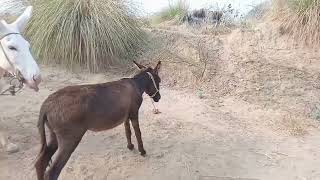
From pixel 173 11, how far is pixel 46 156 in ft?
17.9

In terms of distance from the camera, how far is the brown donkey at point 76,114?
12.3 feet

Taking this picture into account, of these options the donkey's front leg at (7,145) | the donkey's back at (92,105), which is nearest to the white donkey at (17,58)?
the donkey's back at (92,105)

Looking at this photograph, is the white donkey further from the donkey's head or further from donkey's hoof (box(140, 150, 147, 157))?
donkey's hoof (box(140, 150, 147, 157))

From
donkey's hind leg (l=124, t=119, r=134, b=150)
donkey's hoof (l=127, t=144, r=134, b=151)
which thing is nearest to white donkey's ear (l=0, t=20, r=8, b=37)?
donkey's hind leg (l=124, t=119, r=134, b=150)

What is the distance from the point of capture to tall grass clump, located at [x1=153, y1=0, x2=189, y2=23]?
344 inches

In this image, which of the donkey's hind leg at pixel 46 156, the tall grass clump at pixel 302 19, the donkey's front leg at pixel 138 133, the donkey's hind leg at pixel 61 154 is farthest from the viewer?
the tall grass clump at pixel 302 19

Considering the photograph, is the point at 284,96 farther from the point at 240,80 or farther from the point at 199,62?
the point at 199,62

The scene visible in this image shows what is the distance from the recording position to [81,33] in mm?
6590

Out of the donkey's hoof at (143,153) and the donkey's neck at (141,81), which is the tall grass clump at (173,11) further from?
the donkey's hoof at (143,153)

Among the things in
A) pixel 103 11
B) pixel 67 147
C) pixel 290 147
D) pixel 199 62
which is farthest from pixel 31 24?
pixel 290 147

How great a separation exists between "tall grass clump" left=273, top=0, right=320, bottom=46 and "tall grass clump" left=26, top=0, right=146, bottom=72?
231cm

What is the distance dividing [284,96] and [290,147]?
4.16ft

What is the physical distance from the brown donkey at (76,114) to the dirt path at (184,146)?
1.64ft

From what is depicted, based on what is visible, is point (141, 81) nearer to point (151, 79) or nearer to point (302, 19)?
point (151, 79)
